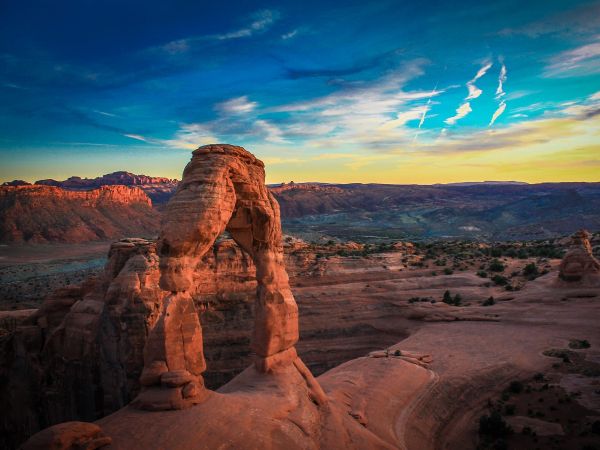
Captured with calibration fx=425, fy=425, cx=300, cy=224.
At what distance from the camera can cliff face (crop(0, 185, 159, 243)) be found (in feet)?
285

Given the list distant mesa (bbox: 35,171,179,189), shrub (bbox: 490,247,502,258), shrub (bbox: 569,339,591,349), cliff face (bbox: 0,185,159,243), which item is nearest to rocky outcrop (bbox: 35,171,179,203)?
distant mesa (bbox: 35,171,179,189)

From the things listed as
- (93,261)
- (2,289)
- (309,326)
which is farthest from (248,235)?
(93,261)

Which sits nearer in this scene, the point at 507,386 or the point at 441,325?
the point at 507,386

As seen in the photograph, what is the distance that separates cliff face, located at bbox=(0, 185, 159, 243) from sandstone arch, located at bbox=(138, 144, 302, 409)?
8906 centimetres

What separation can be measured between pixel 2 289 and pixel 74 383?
38.9m

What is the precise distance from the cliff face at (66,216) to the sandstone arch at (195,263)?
89065 millimetres

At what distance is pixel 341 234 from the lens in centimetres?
9031

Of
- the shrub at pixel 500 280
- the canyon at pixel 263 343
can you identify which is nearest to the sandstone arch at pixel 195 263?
the canyon at pixel 263 343

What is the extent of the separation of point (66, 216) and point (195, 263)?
324 ft

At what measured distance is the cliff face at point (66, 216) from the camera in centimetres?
8681

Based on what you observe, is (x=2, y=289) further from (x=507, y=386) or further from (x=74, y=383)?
(x=507, y=386)

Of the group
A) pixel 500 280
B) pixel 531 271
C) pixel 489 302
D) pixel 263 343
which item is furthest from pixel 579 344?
pixel 263 343

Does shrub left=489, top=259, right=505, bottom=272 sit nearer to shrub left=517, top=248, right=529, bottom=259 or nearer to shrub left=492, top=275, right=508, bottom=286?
shrub left=492, top=275, right=508, bottom=286

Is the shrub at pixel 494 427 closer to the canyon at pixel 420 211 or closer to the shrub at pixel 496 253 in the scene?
the shrub at pixel 496 253
